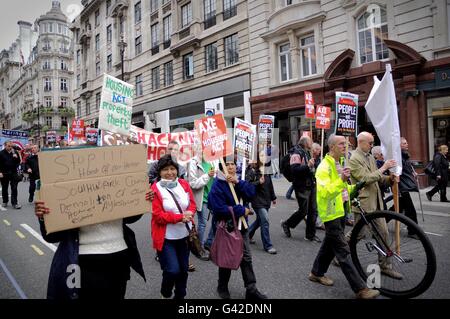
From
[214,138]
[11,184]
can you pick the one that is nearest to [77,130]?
[11,184]

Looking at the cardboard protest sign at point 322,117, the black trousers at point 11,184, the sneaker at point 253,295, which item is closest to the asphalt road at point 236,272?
the sneaker at point 253,295

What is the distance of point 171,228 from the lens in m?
3.42

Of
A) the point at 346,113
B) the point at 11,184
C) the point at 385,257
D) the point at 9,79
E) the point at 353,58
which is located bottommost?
the point at 385,257

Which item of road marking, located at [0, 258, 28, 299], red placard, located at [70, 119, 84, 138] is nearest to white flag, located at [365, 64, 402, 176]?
road marking, located at [0, 258, 28, 299]

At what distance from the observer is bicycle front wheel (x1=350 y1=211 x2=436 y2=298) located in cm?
395

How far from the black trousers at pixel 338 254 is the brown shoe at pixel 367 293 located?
0.03 meters

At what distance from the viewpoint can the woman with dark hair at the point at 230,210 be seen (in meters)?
3.70

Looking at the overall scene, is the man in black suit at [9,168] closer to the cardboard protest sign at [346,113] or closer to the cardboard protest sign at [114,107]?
the cardboard protest sign at [114,107]

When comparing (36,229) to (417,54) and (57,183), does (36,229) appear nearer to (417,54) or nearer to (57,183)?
(57,183)

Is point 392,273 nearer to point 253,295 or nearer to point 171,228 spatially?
point 253,295

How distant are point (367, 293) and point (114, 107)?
3737 mm

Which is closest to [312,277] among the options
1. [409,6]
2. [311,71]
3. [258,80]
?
[409,6]

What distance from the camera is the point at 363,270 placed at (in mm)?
4145

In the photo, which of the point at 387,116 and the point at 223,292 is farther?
the point at 387,116
